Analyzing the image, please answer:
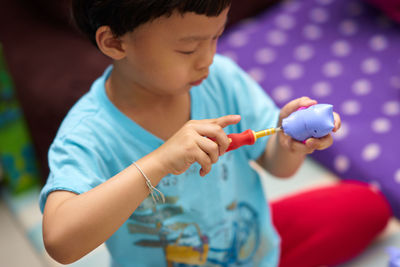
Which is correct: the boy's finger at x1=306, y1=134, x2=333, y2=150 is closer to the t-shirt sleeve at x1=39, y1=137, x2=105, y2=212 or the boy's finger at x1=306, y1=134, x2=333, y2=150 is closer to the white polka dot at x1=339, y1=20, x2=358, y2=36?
the t-shirt sleeve at x1=39, y1=137, x2=105, y2=212

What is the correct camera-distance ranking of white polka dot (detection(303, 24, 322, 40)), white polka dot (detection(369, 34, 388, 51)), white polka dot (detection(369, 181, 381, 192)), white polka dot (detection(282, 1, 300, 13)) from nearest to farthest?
white polka dot (detection(369, 181, 381, 192)) → white polka dot (detection(369, 34, 388, 51)) → white polka dot (detection(303, 24, 322, 40)) → white polka dot (detection(282, 1, 300, 13))

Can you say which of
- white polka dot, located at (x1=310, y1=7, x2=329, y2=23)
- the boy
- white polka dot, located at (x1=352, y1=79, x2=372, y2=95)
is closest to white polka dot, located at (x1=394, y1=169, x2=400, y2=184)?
white polka dot, located at (x1=352, y1=79, x2=372, y2=95)

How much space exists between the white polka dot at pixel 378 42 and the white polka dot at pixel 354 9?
0.38 ft

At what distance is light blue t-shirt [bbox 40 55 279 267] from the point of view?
0.61 meters

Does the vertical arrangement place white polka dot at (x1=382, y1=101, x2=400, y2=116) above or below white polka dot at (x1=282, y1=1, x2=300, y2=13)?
below

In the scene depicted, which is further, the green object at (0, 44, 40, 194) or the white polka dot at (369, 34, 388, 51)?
the white polka dot at (369, 34, 388, 51)

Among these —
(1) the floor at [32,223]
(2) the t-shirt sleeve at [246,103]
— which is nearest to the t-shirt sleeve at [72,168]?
→ (2) the t-shirt sleeve at [246,103]

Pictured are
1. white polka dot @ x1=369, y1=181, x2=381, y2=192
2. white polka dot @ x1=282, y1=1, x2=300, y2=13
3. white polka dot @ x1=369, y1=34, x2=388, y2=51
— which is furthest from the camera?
white polka dot @ x1=282, y1=1, x2=300, y2=13

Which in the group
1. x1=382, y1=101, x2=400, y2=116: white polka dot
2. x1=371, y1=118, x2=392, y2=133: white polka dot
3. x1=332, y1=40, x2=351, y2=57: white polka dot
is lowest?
x1=371, y1=118, x2=392, y2=133: white polka dot

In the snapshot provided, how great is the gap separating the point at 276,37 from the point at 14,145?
0.80m

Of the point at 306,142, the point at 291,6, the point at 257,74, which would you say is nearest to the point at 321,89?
the point at 257,74

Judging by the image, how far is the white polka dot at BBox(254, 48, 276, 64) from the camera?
1.32m

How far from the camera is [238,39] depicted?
141 centimetres

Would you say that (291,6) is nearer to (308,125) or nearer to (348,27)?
(348,27)
